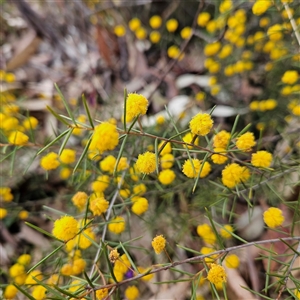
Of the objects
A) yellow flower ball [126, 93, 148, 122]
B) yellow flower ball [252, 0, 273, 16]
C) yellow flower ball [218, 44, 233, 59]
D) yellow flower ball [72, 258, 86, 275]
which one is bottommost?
yellow flower ball [218, 44, 233, 59]

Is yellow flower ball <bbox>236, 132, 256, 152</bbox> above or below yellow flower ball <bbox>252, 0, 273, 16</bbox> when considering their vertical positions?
below

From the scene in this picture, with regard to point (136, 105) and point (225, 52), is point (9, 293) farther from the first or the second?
point (225, 52)

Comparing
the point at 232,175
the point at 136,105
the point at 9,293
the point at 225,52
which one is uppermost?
the point at 136,105

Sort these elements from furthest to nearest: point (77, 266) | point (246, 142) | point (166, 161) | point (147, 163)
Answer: point (166, 161) → point (77, 266) → point (246, 142) → point (147, 163)

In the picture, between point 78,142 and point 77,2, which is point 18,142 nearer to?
point 78,142

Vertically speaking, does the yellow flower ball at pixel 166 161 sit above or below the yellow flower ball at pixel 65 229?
below

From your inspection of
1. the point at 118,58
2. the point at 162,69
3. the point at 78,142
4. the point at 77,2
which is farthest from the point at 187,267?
the point at 77,2

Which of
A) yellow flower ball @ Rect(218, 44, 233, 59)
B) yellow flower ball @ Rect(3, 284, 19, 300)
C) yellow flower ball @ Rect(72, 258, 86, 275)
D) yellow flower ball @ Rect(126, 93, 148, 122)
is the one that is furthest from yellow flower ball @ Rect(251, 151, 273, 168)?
yellow flower ball @ Rect(218, 44, 233, 59)

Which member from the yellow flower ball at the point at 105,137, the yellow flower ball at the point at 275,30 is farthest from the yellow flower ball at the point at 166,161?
the yellow flower ball at the point at 275,30

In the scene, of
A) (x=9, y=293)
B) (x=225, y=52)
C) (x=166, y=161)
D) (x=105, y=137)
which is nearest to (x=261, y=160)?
(x=166, y=161)

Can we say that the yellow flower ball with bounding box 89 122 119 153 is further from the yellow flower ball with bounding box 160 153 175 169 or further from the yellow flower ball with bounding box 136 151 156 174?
the yellow flower ball with bounding box 160 153 175 169

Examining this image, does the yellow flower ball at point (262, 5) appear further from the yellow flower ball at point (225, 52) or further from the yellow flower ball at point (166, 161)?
the yellow flower ball at point (225, 52)
